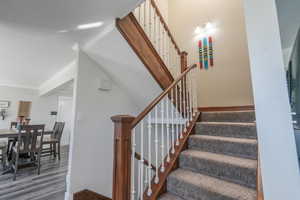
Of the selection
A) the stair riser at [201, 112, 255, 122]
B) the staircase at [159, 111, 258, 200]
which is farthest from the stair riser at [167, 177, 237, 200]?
the stair riser at [201, 112, 255, 122]

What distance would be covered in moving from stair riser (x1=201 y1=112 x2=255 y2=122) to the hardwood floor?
262 cm

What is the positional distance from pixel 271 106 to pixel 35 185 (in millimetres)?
3623

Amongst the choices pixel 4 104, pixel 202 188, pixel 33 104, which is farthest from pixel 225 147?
pixel 4 104

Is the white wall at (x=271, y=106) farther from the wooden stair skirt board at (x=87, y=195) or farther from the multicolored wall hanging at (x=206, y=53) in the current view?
the multicolored wall hanging at (x=206, y=53)

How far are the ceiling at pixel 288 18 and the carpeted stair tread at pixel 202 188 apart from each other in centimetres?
131

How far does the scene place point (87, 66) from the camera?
101 inches

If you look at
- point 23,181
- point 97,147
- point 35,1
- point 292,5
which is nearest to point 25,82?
point 23,181

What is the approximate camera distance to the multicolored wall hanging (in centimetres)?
342

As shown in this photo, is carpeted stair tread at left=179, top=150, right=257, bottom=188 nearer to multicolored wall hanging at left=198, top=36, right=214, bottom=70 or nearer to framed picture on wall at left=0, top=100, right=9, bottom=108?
multicolored wall hanging at left=198, top=36, right=214, bottom=70

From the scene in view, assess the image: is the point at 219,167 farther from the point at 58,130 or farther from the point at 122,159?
the point at 58,130

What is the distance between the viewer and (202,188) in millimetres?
1425

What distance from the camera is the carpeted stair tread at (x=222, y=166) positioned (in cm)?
142

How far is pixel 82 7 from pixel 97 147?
2.03m

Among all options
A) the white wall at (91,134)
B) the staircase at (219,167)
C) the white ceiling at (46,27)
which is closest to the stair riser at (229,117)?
the staircase at (219,167)
